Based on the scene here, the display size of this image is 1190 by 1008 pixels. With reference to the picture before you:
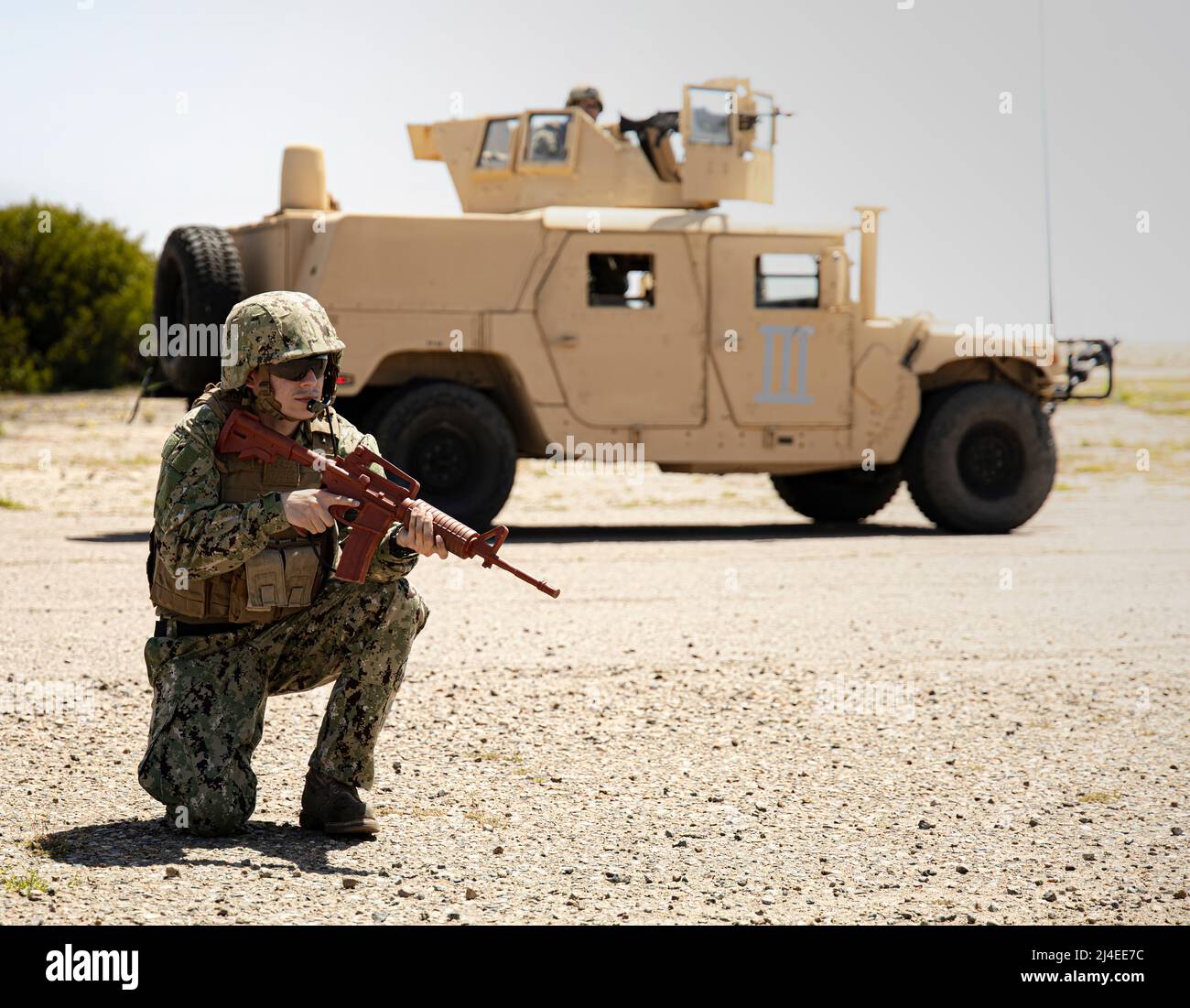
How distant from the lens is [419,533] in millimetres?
4309

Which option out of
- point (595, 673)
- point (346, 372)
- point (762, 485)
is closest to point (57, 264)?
point (762, 485)

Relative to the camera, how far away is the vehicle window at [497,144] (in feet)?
42.6

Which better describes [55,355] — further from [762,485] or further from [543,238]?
[543,238]

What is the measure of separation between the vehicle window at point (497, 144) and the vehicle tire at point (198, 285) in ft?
7.02

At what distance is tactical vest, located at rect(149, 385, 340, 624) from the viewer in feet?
14.2

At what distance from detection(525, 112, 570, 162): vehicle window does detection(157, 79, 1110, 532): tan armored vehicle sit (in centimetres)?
2

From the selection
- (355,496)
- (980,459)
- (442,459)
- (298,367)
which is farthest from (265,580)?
(980,459)

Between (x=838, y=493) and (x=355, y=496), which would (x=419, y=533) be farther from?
(x=838, y=493)

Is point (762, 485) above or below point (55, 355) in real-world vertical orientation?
below

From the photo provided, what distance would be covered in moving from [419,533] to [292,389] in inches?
19.9

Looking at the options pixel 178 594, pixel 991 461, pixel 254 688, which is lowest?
pixel 254 688

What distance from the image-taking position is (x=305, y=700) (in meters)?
6.28

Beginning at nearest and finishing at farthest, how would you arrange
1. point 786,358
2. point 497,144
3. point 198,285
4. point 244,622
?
point 244,622
point 198,285
point 786,358
point 497,144
